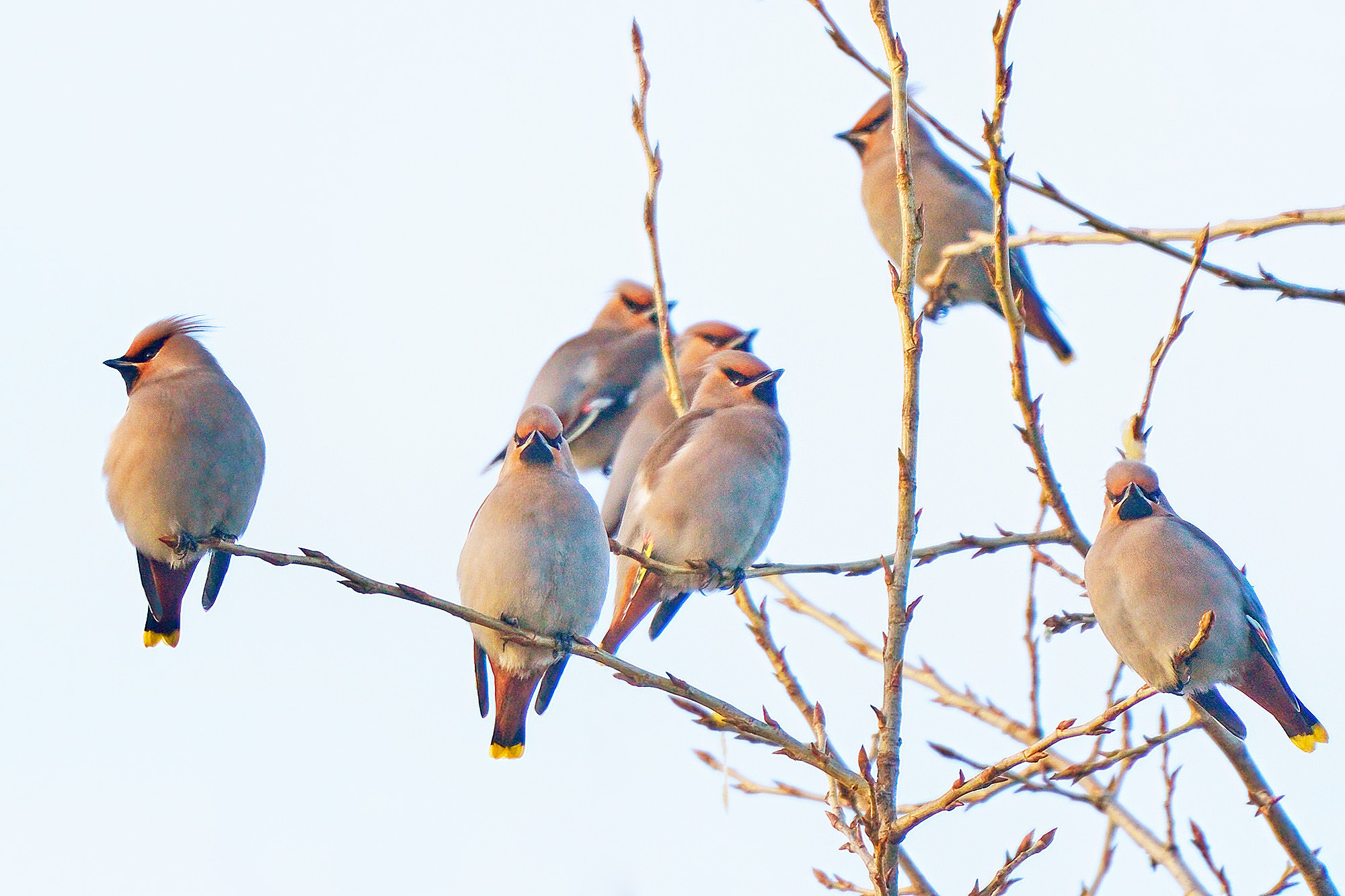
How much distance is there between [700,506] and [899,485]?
7.55 feet

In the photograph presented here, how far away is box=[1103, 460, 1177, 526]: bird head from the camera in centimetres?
415

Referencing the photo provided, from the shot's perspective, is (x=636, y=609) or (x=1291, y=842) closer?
(x=1291, y=842)

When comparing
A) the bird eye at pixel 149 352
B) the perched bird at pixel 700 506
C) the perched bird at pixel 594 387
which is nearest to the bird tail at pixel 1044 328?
the perched bird at pixel 594 387

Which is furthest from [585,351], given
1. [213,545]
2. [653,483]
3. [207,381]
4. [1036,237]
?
[213,545]

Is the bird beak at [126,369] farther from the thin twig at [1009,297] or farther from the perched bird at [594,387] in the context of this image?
the perched bird at [594,387]

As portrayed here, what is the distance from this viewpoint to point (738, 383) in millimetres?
5777

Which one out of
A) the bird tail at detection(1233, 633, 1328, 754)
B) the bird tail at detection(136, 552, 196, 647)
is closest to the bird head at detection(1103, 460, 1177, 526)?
the bird tail at detection(1233, 633, 1328, 754)

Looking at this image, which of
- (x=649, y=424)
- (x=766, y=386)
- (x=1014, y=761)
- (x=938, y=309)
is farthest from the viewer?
(x=938, y=309)

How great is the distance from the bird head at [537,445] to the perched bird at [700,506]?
0.47 m

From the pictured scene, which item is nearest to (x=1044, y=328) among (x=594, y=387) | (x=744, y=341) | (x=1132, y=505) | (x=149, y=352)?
(x=744, y=341)

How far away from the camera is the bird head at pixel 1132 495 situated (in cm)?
415

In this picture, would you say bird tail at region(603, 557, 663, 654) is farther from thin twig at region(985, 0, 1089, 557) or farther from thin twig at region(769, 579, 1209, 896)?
thin twig at region(985, 0, 1089, 557)

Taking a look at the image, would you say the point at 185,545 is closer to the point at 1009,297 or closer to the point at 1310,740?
the point at 1009,297

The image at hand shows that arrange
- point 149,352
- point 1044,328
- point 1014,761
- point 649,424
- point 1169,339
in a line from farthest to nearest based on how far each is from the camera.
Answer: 1. point 1044,328
2. point 649,424
3. point 149,352
4. point 1169,339
5. point 1014,761
